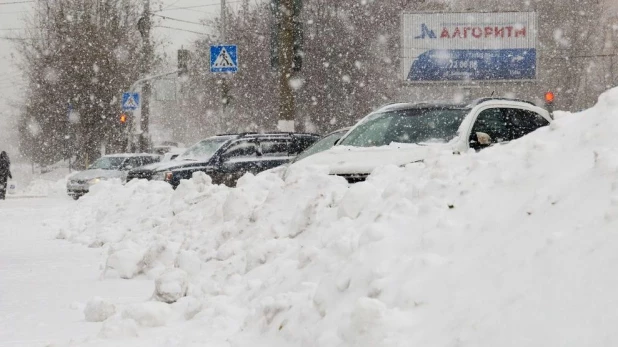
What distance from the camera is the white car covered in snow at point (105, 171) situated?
2602 centimetres

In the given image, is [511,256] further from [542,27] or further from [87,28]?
[542,27]

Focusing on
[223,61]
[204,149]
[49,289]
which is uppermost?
[223,61]

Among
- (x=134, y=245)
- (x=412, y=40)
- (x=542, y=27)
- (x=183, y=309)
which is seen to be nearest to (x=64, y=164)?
(x=412, y=40)

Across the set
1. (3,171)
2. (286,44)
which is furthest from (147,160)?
(286,44)

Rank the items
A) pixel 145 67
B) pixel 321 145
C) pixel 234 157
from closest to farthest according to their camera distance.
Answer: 1. pixel 321 145
2. pixel 234 157
3. pixel 145 67

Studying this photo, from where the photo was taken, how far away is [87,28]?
42281mm

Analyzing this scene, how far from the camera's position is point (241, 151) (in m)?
16.5

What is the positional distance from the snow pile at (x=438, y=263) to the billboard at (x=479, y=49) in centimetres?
3495

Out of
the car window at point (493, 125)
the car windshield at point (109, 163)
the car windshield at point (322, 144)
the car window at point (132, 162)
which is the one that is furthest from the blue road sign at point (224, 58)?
the car window at point (493, 125)

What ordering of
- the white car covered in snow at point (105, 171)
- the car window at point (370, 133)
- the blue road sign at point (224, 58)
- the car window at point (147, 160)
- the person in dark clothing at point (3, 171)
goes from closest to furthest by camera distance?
the car window at point (370, 133) < the blue road sign at point (224, 58) < the person in dark clothing at point (3, 171) < the white car covered in snow at point (105, 171) < the car window at point (147, 160)

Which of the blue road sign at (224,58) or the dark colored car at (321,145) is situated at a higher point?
the blue road sign at (224,58)

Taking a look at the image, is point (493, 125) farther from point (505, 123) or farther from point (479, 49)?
point (479, 49)

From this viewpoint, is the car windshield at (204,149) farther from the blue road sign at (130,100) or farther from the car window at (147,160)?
the blue road sign at (130,100)

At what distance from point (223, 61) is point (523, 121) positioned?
11863 mm
